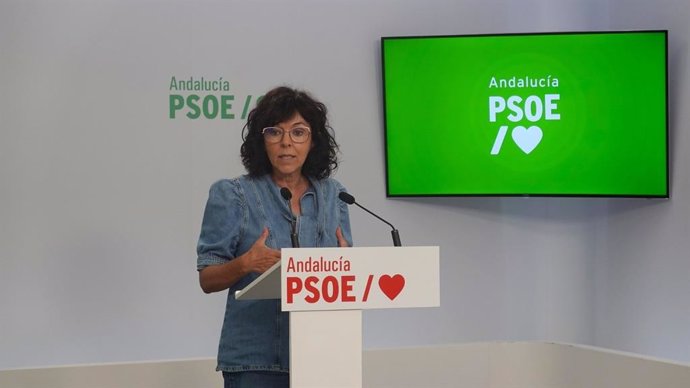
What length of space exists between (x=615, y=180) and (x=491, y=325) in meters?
1.01

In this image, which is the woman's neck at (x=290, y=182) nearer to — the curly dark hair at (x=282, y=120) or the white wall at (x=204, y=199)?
the curly dark hair at (x=282, y=120)

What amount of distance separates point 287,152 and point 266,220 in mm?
213

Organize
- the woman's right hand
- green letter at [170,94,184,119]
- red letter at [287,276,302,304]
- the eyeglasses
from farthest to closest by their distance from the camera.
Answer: green letter at [170,94,184,119] → the eyeglasses → the woman's right hand → red letter at [287,276,302,304]

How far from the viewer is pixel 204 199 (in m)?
5.10

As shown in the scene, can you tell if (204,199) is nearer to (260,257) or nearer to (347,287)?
(260,257)

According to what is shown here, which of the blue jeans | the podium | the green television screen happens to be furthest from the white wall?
the podium

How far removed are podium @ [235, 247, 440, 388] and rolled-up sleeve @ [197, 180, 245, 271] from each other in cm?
59

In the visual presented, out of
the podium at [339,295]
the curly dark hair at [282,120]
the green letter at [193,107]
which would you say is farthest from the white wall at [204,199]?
the podium at [339,295]

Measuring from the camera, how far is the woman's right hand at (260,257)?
8.79 ft

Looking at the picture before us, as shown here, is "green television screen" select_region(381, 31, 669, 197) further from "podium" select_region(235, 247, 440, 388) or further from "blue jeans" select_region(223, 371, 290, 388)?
"podium" select_region(235, 247, 440, 388)

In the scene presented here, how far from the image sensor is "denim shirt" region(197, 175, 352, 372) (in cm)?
274

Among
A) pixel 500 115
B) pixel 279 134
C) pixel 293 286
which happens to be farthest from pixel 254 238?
pixel 500 115

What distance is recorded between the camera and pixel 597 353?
16.0ft

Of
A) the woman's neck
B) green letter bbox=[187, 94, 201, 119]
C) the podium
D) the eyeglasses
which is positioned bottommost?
the podium
